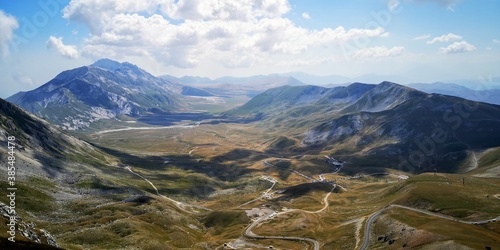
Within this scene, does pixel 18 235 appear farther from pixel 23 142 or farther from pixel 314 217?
pixel 23 142

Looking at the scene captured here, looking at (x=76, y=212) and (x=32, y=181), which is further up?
(x=32, y=181)

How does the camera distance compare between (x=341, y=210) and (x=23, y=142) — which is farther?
(x=23, y=142)

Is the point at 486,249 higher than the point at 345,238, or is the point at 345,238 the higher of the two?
the point at 486,249

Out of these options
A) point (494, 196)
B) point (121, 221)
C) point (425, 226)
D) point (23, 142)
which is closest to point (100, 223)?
point (121, 221)

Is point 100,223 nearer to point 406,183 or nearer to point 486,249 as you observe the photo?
point 486,249

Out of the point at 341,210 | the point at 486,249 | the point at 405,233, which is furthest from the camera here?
the point at 341,210

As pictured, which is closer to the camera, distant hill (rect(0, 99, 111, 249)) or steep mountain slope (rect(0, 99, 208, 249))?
distant hill (rect(0, 99, 111, 249))

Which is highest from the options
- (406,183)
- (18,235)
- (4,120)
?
(4,120)

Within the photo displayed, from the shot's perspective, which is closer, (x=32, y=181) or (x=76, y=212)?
(x=76, y=212)

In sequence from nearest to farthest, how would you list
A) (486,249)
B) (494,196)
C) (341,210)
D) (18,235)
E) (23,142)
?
(18,235) < (486,249) < (494,196) < (341,210) < (23,142)

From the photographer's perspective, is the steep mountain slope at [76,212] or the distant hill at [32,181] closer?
the distant hill at [32,181]
